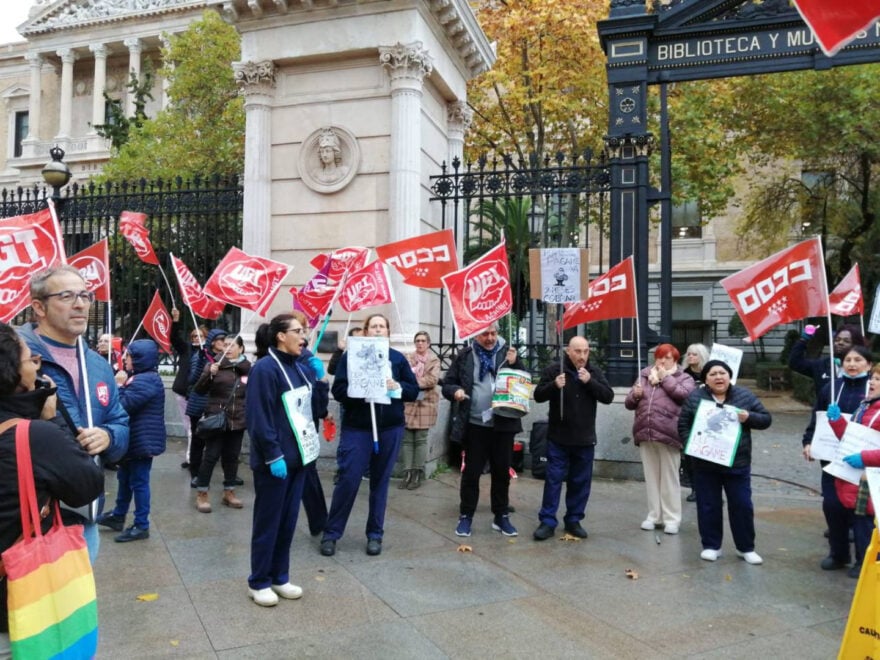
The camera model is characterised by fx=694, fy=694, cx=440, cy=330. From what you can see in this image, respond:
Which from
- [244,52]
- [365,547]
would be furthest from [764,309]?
[244,52]

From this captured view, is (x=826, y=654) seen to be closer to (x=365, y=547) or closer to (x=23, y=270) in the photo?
(x=365, y=547)

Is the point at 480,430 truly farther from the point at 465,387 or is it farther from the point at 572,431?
the point at 572,431

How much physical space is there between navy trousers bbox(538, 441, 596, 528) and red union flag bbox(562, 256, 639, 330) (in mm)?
1249

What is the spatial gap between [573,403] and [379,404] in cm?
188

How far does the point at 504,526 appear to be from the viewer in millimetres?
6457

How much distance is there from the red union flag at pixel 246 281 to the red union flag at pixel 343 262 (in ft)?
2.06

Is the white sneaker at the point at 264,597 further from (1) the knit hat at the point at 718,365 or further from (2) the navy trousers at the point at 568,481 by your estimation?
(1) the knit hat at the point at 718,365

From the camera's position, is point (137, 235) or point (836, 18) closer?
point (836, 18)

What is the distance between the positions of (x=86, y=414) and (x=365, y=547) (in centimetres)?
329

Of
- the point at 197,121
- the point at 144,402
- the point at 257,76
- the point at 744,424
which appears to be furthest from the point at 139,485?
the point at 197,121

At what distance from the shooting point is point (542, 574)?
5.32 meters

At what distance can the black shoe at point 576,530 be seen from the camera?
633cm

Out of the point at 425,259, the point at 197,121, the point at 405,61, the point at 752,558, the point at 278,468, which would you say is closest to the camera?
the point at 278,468

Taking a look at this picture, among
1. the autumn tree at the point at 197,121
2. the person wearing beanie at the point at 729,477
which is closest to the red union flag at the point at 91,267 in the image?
the person wearing beanie at the point at 729,477
